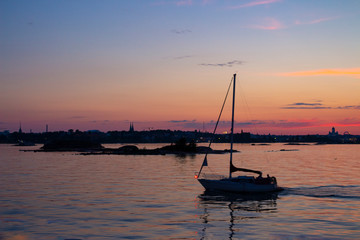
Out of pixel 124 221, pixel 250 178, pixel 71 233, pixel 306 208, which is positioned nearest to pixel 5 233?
pixel 71 233

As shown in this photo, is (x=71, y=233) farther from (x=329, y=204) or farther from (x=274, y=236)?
A: (x=329, y=204)

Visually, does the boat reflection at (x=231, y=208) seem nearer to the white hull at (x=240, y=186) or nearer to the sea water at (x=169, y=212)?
the sea water at (x=169, y=212)

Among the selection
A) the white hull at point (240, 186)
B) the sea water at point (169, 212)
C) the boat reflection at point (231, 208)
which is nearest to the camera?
the sea water at point (169, 212)

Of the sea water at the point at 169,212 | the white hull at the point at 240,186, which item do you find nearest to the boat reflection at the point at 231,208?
the sea water at the point at 169,212

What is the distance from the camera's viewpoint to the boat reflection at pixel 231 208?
108 feet

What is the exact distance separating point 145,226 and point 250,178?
23.6m

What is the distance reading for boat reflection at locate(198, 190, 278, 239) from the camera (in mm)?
32934

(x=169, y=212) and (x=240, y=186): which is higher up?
(x=240, y=186)

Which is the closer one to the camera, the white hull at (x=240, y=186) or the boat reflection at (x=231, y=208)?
the boat reflection at (x=231, y=208)

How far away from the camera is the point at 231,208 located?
4250 centimetres

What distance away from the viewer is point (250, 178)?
53.2 m

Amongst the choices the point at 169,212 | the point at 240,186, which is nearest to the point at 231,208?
the point at 169,212

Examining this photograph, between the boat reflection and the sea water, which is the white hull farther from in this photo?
the sea water

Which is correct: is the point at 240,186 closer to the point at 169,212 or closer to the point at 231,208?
the point at 231,208
